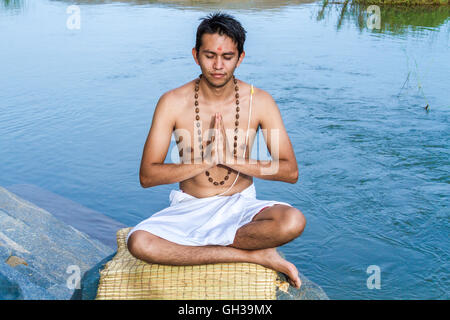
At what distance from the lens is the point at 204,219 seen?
2943 mm

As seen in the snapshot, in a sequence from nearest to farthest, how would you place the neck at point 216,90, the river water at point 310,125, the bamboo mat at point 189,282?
the bamboo mat at point 189,282 < the neck at point 216,90 < the river water at point 310,125

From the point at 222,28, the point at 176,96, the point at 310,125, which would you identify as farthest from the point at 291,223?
the point at 310,125

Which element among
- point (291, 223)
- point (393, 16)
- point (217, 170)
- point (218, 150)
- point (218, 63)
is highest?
point (393, 16)

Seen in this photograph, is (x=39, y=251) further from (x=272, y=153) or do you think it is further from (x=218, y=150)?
(x=272, y=153)

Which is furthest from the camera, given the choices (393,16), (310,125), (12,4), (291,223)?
(12,4)

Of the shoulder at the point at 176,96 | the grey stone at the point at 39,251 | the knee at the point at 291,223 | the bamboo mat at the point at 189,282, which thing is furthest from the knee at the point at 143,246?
the shoulder at the point at 176,96

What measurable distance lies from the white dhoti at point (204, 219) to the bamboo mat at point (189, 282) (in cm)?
16

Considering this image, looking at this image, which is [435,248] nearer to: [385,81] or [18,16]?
[385,81]

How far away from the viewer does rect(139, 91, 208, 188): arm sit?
287 cm

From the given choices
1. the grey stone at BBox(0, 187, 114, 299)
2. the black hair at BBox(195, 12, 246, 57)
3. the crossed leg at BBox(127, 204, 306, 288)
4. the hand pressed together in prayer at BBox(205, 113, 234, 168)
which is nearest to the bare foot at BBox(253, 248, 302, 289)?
the crossed leg at BBox(127, 204, 306, 288)

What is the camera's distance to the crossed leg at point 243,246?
8.87 ft

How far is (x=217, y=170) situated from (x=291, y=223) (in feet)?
2.21

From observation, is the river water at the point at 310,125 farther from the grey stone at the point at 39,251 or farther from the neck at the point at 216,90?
the neck at the point at 216,90

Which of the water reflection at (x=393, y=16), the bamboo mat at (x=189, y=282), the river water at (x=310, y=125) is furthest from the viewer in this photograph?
the water reflection at (x=393, y=16)
